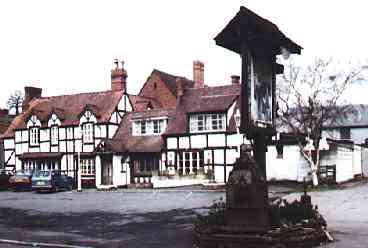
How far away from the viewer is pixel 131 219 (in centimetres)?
1917

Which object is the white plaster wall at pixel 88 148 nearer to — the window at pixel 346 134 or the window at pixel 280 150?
the window at pixel 280 150

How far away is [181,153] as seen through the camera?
3794 centimetres

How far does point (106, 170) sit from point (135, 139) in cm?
325

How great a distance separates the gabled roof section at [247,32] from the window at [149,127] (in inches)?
1076

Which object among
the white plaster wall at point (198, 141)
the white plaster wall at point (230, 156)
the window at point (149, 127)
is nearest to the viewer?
the white plaster wall at point (230, 156)

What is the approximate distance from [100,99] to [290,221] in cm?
3356

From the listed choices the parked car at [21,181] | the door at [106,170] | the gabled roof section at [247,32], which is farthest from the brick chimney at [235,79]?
the gabled roof section at [247,32]

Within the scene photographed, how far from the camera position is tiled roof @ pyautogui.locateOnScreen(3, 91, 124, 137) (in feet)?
141

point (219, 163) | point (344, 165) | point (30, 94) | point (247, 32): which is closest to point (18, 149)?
point (30, 94)

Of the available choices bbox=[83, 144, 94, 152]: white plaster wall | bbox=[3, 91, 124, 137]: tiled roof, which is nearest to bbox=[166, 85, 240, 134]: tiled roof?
bbox=[3, 91, 124, 137]: tiled roof

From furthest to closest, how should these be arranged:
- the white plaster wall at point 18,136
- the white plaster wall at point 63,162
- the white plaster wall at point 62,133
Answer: the white plaster wall at point 18,136 < the white plaster wall at point 62,133 < the white plaster wall at point 63,162

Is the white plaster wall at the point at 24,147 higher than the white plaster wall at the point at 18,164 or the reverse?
higher

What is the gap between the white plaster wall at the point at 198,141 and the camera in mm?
37156

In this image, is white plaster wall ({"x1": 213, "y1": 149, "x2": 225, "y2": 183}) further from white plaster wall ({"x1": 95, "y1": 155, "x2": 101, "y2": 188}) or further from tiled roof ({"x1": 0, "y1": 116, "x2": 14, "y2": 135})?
tiled roof ({"x1": 0, "y1": 116, "x2": 14, "y2": 135})
